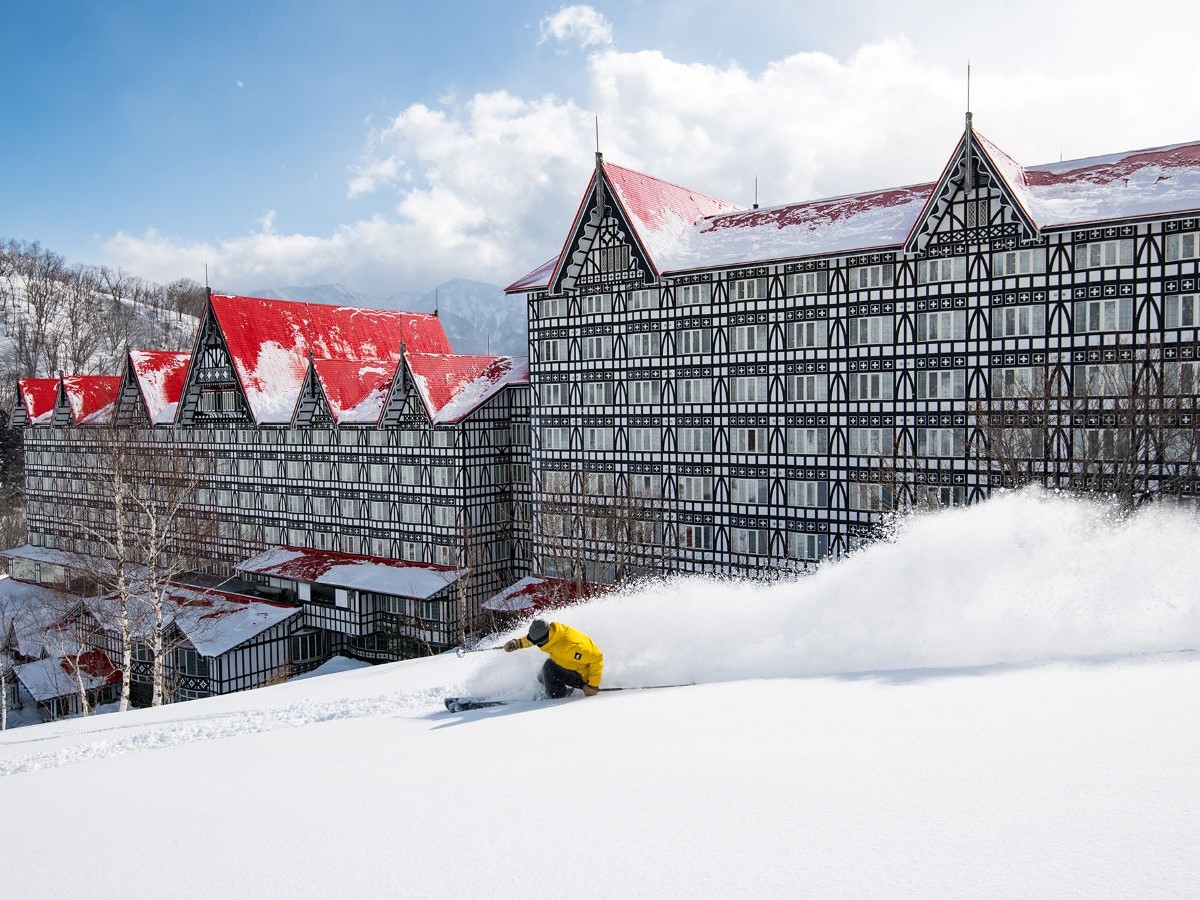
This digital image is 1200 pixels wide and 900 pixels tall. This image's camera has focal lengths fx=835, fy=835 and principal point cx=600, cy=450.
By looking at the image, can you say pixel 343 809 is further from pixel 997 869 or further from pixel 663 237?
pixel 663 237

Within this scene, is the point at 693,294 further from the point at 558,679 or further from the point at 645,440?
the point at 558,679

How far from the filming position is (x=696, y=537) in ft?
124

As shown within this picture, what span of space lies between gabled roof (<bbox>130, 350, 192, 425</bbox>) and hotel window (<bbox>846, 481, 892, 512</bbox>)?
44.6m

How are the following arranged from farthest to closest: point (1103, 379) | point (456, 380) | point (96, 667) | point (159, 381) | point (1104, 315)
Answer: point (159, 381) < point (456, 380) < point (96, 667) < point (1104, 315) < point (1103, 379)

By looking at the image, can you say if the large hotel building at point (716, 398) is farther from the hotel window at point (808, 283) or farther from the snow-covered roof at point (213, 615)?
the snow-covered roof at point (213, 615)

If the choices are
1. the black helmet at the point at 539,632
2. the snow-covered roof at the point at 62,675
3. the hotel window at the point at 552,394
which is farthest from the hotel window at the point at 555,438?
the black helmet at the point at 539,632

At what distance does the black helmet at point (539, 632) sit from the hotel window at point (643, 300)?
92.1 feet

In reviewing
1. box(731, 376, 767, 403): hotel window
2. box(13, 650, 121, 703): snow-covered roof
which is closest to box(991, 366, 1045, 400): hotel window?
box(731, 376, 767, 403): hotel window

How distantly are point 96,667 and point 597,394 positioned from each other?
29377 millimetres

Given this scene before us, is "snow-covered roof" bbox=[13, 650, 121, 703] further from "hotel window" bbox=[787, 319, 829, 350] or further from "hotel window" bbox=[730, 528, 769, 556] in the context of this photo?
"hotel window" bbox=[787, 319, 829, 350]

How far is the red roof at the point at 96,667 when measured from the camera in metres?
41.2

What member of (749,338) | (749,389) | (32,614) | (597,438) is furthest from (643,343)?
(32,614)

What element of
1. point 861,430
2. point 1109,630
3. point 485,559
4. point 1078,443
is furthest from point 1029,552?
point 485,559

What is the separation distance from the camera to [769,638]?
493 inches
